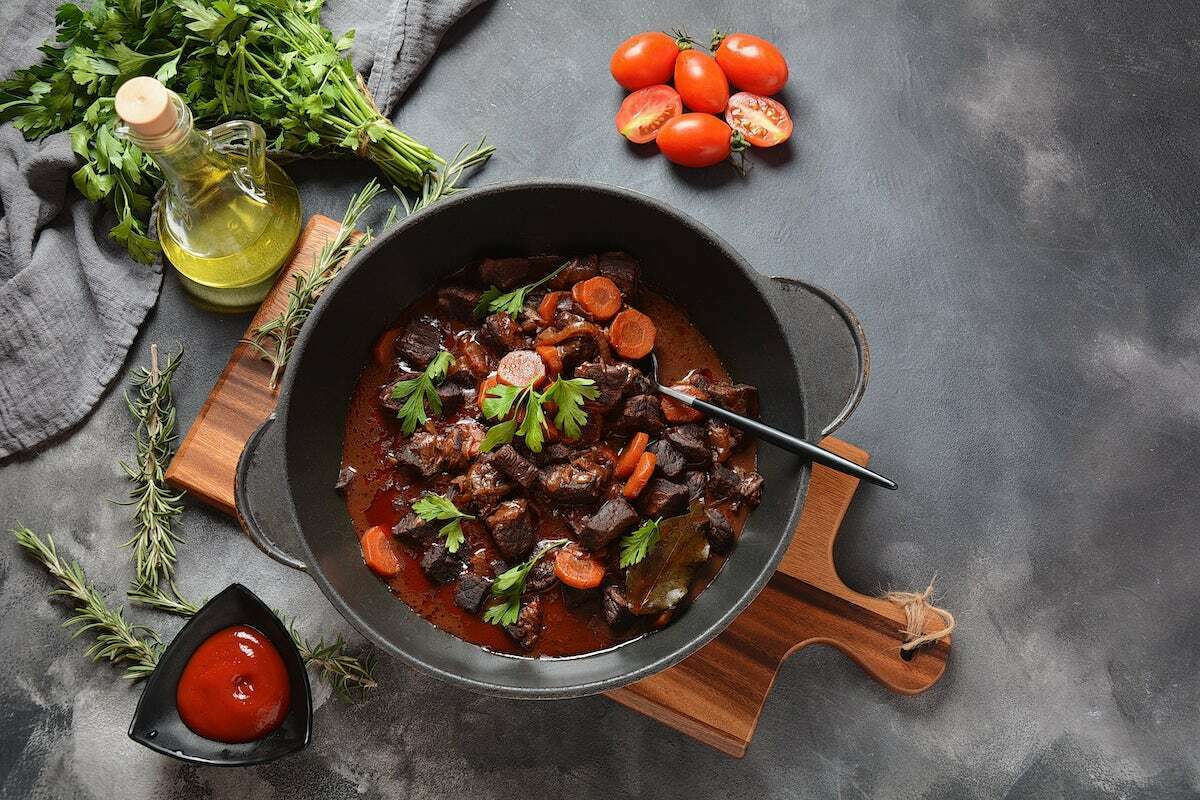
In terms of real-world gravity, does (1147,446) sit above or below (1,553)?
above

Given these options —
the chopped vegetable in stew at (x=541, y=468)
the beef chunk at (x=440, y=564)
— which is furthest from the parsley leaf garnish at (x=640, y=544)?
the beef chunk at (x=440, y=564)

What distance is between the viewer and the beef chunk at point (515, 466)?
125 inches

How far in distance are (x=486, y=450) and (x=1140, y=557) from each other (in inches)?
104

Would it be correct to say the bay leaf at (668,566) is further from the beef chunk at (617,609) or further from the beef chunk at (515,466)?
the beef chunk at (515,466)

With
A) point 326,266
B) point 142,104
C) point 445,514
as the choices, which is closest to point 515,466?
point 445,514

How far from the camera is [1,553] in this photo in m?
3.63

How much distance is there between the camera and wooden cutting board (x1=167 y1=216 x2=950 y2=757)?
11.0ft

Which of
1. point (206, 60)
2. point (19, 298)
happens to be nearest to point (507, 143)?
point (206, 60)

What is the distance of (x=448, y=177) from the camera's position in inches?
144

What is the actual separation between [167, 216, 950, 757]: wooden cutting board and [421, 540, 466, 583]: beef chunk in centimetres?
72

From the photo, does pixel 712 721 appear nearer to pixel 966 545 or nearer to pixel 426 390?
pixel 966 545

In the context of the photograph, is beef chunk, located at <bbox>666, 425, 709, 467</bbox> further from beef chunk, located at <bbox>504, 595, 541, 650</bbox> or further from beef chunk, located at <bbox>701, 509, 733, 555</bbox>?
beef chunk, located at <bbox>504, 595, 541, 650</bbox>

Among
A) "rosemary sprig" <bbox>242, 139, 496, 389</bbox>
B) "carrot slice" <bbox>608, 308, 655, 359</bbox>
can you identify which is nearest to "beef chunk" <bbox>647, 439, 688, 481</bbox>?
"carrot slice" <bbox>608, 308, 655, 359</bbox>

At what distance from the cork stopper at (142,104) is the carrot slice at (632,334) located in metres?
1.60
